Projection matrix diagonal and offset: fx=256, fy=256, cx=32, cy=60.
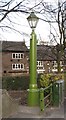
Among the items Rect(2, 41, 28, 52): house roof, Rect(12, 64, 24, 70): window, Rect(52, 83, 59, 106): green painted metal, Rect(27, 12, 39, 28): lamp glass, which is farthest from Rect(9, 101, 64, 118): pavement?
Rect(12, 64, 24, 70): window

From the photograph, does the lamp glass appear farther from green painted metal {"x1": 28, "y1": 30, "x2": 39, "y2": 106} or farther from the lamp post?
green painted metal {"x1": 28, "y1": 30, "x2": 39, "y2": 106}

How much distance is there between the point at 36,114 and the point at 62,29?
58.0ft

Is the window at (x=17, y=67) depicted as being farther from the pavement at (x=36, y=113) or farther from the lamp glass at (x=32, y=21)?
the pavement at (x=36, y=113)

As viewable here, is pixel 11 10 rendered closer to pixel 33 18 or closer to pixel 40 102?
pixel 33 18

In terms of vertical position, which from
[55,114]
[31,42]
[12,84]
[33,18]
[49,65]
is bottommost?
[49,65]

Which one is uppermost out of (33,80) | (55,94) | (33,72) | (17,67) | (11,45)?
(11,45)

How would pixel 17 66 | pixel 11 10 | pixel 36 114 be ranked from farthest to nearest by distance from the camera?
pixel 17 66 → pixel 36 114 → pixel 11 10

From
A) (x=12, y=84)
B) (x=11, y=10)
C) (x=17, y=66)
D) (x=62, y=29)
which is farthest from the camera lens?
(x=17, y=66)

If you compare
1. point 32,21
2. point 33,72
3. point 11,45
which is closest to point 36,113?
point 33,72

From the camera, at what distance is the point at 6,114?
7.79 m

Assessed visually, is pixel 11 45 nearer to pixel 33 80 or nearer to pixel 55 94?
pixel 55 94

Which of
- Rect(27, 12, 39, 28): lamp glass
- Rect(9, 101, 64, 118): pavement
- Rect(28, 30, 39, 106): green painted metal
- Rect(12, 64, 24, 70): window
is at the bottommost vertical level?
Rect(12, 64, 24, 70): window

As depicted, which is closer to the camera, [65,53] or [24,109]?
[24,109]

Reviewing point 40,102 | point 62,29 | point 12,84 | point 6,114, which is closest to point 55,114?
point 40,102
